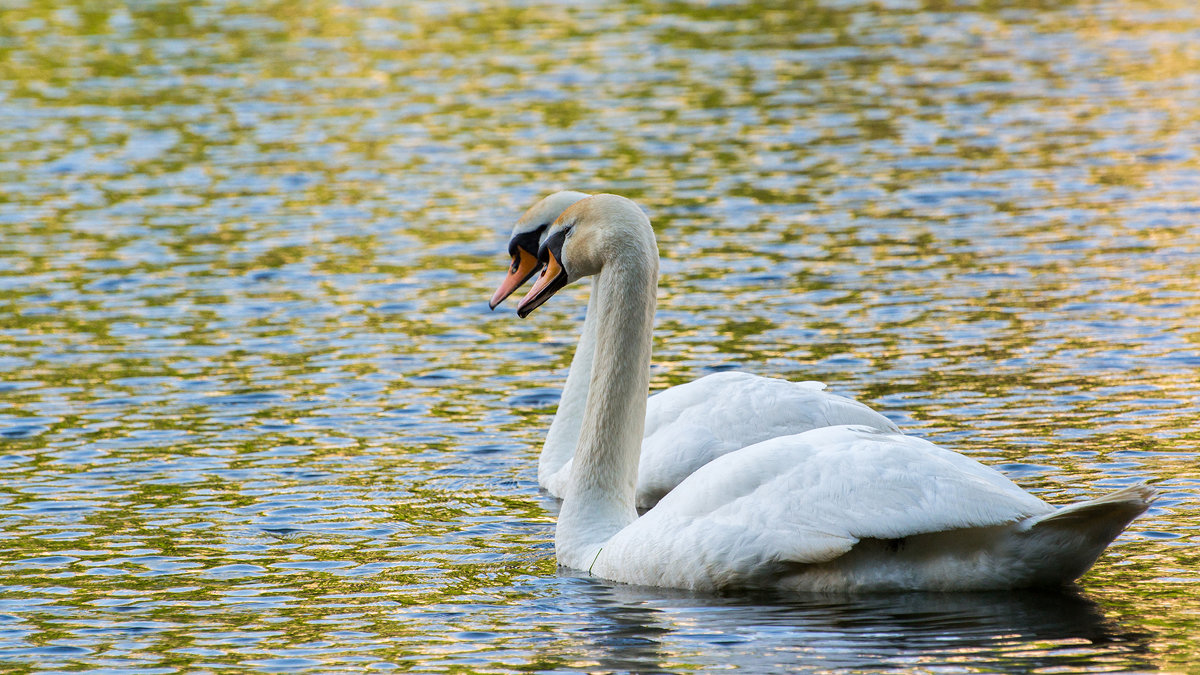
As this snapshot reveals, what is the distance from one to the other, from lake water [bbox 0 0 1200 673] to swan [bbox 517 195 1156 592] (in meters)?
0.17

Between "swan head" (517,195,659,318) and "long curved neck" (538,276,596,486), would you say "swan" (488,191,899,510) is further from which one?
"swan head" (517,195,659,318)

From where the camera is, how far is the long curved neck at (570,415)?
477 inches

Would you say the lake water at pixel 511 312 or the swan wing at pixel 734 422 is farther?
the swan wing at pixel 734 422

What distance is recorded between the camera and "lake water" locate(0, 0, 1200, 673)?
8.87 m

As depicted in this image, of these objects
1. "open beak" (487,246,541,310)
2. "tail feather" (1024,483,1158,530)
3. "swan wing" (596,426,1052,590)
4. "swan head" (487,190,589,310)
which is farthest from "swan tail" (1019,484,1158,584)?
"swan head" (487,190,589,310)

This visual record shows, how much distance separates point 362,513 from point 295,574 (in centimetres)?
129

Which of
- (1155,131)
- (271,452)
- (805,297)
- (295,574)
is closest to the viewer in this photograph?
(295,574)

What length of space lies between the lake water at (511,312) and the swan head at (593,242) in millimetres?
1547

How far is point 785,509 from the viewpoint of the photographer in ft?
28.8

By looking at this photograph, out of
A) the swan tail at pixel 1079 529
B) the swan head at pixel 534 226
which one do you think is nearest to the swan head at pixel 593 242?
the swan head at pixel 534 226

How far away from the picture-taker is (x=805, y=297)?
54.0 ft

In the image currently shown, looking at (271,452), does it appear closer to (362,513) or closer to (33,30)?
(362,513)

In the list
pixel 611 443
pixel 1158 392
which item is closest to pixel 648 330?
pixel 611 443

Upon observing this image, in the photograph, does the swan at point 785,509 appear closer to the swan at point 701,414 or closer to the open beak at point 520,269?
the open beak at point 520,269
